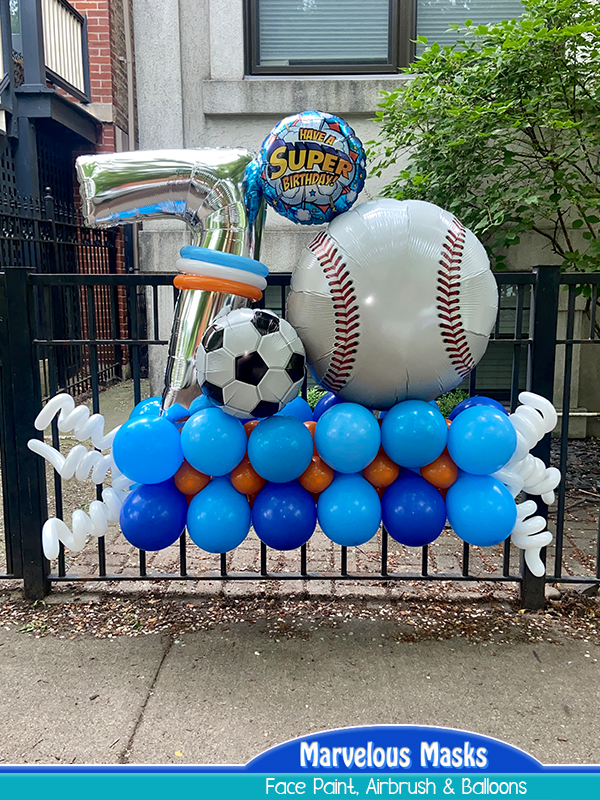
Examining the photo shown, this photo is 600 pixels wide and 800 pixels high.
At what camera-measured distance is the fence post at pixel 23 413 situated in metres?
3.23

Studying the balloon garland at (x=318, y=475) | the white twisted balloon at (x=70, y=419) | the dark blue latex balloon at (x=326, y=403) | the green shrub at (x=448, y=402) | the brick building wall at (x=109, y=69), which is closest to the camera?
the balloon garland at (x=318, y=475)

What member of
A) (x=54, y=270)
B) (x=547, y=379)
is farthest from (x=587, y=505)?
(x=54, y=270)

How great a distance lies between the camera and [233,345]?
2281 millimetres

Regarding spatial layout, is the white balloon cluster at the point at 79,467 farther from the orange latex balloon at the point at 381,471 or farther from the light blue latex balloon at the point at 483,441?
the light blue latex balloon at the point at 483,441

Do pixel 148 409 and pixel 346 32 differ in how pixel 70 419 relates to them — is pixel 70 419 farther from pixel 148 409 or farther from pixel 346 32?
pixel 346 32

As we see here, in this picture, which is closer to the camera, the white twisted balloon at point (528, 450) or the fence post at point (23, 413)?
the white twisted balloon at point (528, 450)

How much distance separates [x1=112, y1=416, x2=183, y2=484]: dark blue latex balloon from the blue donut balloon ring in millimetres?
999

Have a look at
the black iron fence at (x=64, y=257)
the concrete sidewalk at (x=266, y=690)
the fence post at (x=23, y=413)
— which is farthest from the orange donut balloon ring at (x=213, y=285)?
the black iron fence at (x=64, y=257)

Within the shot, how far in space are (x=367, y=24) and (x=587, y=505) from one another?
5615mm

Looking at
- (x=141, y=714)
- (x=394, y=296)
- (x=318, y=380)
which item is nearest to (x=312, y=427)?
(x=318, y=380)

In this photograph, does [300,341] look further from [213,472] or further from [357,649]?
[357,649]

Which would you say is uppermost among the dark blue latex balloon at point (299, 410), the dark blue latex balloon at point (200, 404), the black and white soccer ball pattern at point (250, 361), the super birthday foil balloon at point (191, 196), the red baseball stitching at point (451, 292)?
the super birthday foil balloon at point (191, 196)

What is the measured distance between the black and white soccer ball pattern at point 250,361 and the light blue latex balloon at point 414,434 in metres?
0.42

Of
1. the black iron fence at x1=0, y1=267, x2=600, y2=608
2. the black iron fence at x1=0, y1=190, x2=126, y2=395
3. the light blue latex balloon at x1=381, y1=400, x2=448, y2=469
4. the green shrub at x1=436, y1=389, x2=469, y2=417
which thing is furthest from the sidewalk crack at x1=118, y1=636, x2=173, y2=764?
the black iron fence at x1=0, y1=190, x2=126, y2=395
